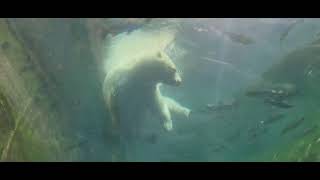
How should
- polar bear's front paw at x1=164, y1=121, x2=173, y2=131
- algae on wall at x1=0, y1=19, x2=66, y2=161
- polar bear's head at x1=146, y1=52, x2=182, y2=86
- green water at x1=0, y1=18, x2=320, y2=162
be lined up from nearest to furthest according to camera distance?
1. algae on wall at x1=0, y1=19, x2=66, y2=161
2. green water at x1=0, y1=18, x2=320, y2=162
3. polar bear's head at x1=146, y1=52, x2=182, y2=86
4. polar bear's front paw at x1=164, y1=121, x2=173, y2=131

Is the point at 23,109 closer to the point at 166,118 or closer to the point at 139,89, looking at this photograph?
the point at 139,89

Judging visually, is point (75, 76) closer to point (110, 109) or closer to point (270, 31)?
point (110, 109)

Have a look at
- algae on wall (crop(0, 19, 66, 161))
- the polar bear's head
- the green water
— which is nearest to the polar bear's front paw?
the green water

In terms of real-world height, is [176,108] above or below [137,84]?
below

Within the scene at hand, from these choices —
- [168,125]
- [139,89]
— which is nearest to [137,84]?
[139,89]

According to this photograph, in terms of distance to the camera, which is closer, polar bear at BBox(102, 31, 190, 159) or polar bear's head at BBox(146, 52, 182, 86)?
polar bear at BBox(102, 31, 190, 159)

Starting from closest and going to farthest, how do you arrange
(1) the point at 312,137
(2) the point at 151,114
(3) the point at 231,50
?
1. (3) the point at 231,50
2. (2) the point at 151,114
3. (1) the point at 312,137

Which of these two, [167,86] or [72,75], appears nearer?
[72,75]

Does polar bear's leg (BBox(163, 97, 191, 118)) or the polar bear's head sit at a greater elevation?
the polar bear's head

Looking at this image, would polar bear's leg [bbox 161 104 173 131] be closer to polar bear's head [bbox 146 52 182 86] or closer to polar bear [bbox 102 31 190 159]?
polar bear [bbox 102 31 190 159]

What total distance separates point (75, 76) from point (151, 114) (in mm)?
1841
